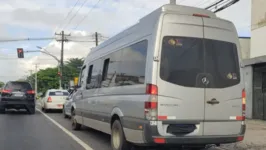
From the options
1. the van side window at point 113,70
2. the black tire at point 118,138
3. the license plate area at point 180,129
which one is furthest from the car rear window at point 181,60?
the van side window at point 113,70

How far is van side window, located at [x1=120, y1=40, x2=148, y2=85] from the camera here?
7.50 metres

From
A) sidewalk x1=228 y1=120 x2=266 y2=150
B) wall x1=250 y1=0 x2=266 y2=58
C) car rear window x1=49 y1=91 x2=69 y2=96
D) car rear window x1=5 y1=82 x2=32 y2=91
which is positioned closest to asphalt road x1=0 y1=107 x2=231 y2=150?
sidewalk x1=228 y1=120 x2=266 y2=150

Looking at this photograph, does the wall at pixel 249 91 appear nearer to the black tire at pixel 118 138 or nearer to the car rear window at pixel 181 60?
the black tire at pixel 118 138

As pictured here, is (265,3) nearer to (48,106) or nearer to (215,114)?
(48,106)

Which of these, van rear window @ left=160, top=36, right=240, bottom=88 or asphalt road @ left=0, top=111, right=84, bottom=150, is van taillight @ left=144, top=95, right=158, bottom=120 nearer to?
van rear window @ left=160, top=36, right=240, bottom=88

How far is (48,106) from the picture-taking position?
22.9 metres

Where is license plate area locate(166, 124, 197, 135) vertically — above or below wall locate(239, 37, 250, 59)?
below

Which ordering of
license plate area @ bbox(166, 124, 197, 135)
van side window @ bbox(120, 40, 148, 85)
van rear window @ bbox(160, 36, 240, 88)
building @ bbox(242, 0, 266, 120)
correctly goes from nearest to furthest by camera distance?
license plate area @ bbox(166, 124, 197, 135)
van rear window @ bbox(160, 36, 240, 88)
van side window @ bbox(120, 40, 148, 85)
building @ bbox(242, 0, 266, 120)

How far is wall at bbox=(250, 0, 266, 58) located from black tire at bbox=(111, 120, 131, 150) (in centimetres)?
1400

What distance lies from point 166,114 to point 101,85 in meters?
3.36

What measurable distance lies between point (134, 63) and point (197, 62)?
4.43 ft

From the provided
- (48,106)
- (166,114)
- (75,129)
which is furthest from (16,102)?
(166,114)

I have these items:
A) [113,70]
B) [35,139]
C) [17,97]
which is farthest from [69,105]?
[113,70]

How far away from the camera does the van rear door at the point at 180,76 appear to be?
700 centimetres
